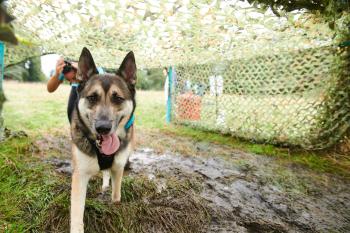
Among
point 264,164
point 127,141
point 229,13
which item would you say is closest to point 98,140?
point 127,141

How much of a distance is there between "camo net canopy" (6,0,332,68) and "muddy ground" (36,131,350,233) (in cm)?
144

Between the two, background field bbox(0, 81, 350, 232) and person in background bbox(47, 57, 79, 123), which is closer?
background field bbox(0, 81, 350, 232)

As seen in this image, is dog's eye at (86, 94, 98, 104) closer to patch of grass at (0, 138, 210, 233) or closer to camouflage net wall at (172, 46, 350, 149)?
patch of grass at (0, 138, 210, 233)

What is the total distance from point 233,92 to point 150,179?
122 inches

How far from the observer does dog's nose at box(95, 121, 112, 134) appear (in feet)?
6.13

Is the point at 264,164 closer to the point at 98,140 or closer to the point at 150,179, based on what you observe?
the point at 150,179

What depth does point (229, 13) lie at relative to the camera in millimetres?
2795

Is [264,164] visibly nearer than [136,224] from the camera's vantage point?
No

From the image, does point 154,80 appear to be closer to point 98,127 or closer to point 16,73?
point 16,73

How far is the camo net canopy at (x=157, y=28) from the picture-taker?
2.67 meters

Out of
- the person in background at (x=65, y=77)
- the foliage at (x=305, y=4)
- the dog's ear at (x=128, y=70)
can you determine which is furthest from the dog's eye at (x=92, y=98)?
the foliage at (x=305, y=4)

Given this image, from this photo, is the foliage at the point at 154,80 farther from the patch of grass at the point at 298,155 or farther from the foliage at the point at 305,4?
the foliage at the point at 305,4

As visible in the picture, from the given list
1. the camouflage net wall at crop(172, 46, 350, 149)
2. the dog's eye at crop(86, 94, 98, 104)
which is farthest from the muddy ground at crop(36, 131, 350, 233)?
the dog's eye at crop(86, 94, 98, 104)

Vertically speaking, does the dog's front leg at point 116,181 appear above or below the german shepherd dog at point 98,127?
below
